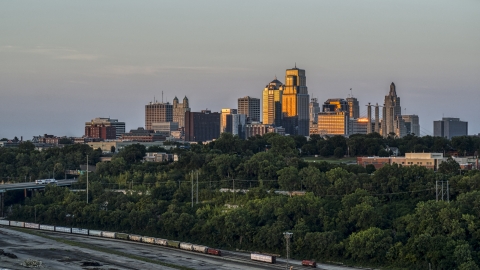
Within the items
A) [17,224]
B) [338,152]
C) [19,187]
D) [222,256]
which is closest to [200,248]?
[222,256]

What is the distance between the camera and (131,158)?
152m

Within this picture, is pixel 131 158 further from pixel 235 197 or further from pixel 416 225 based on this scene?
pixel 416 225

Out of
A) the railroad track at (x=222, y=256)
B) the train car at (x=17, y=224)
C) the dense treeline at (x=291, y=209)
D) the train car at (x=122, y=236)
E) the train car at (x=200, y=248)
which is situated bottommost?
the railroad track at (x=222, y=256)

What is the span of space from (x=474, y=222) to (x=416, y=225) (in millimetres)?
5889

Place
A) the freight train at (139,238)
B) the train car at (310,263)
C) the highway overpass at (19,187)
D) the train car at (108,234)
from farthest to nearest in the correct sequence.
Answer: the highway overpass at (19,187) < the train car at (108,234) < the freight train at (139,238) < the train car at (310,263)

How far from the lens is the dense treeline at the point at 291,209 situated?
8056 cm

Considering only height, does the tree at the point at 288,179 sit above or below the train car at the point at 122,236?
above

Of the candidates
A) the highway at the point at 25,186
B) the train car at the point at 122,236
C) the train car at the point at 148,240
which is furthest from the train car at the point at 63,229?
the highway at the point at 25,186

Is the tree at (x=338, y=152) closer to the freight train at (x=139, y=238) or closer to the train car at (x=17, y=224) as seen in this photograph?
the freight train at (x=139, y=238)

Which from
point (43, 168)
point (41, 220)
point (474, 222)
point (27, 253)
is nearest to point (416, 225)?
point (474, 222)

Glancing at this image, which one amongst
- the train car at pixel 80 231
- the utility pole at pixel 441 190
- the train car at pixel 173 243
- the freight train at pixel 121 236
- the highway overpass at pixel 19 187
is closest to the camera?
the freight train at pixel 121 236

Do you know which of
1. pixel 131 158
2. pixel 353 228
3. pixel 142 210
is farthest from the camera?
pixel 131 158

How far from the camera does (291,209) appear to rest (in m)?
94.4

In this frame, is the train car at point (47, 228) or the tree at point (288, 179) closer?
the tree at point (288, 179)
